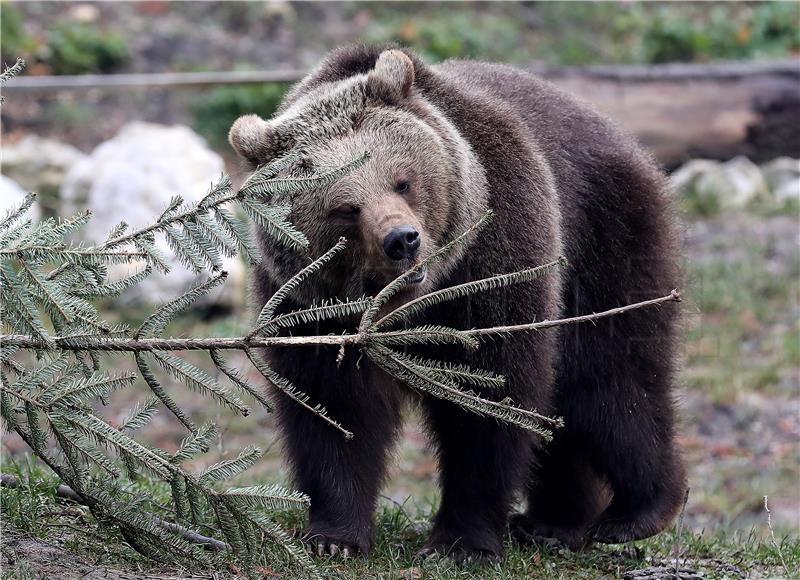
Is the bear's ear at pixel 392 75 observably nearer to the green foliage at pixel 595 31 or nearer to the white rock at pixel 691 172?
the white rock at pixel 691 172

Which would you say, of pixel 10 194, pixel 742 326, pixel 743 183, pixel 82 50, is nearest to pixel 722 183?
pixel 743 183

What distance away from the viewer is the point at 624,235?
6.23m

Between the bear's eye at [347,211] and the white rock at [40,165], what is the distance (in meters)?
9.26

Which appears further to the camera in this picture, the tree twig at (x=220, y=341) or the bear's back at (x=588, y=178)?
the bear's back at (x=588, y=178)

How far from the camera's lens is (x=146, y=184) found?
12664 millimetres

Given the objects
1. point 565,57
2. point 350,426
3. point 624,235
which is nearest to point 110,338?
point 350,426

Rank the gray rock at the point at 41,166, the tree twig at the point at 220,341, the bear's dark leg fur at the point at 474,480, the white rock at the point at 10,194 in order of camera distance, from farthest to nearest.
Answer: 1. the gray rock at the point at 41,166
2. the white rock at the point at 10,194
3. the bear's dark leg fur at the point at 474,480
4. the tree twig at the point at 220,341

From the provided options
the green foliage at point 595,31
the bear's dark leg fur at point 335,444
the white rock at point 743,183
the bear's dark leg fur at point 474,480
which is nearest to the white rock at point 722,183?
the white rock at point 743,183

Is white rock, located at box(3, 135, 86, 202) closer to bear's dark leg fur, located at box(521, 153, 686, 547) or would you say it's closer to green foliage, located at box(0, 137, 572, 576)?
bear's dark leg fur, located at box(521, 153, 686, 547)

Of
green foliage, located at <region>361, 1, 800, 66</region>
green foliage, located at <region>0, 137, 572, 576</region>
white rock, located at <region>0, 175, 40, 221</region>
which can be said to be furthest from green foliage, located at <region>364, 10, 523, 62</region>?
green foliage, located at <region>0, 137, 572, 576</region>

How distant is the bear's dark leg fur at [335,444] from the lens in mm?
5402

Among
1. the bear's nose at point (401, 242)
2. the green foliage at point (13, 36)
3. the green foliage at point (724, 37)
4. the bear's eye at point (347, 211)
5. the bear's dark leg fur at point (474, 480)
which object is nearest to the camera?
the bear's nose at point (401, 242)

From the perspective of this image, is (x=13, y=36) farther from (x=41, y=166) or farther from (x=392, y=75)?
(x=392, y=75)

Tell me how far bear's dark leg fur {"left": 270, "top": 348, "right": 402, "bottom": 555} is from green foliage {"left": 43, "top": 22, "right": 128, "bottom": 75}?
484 inches
